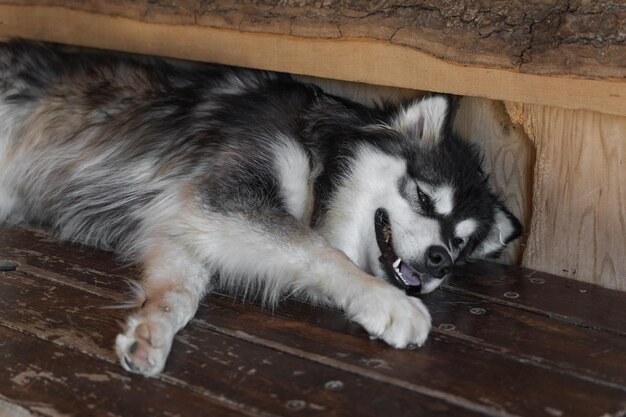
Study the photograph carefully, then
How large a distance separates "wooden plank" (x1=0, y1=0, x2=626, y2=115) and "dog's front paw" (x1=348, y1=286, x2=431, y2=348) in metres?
0.92

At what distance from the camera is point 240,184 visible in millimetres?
2965

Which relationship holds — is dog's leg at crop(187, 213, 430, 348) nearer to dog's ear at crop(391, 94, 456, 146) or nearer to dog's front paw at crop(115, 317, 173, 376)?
dog's front paw at crop(115, 317, 173, 376)

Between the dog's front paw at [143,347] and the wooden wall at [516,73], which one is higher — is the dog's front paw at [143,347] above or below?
below

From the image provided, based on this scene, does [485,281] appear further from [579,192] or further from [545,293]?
[579,192]

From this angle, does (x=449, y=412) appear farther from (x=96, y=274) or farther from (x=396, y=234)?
(x=96, y=274)

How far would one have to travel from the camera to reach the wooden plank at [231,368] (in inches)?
85.0

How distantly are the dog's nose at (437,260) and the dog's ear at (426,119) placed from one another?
46 centimetres

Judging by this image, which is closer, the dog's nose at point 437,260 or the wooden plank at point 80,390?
the wooden plank at point 80,390

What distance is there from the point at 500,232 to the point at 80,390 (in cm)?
169

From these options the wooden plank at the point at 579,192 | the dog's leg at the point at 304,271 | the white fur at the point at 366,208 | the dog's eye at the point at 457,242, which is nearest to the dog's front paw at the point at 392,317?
the dog's leg at the point at 304,271

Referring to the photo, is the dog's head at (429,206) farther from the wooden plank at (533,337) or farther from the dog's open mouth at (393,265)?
the wooden plank at (533,337)

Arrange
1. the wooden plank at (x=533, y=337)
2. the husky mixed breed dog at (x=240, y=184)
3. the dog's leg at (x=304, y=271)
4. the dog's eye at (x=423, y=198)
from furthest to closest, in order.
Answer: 1. the dog's eye at (x=423, y=198)
2. the husky mixed breed dog at (x=240, y=184)
3. the dog's leg at (x=304, y=271)
4. the wooden plank at (x=533, y=337)

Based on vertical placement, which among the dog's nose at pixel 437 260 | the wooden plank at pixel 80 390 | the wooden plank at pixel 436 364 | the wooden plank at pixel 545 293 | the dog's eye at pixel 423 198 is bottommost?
the wooden plank at pixel 80 390

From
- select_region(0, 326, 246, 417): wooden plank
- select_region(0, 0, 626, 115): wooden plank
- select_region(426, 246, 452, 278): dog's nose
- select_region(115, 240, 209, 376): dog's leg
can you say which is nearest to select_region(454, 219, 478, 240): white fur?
select_region(426, 246, 452, 278): dog's nose
